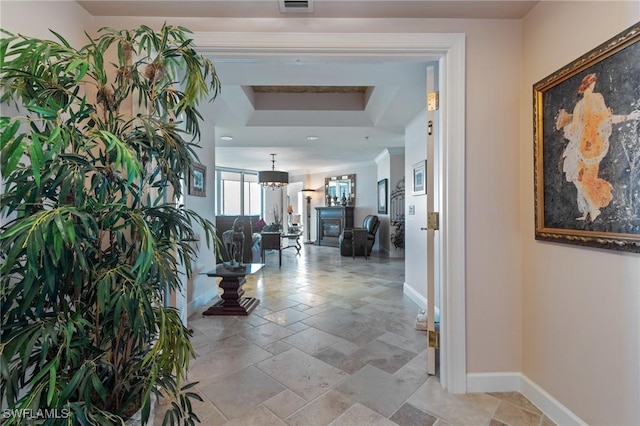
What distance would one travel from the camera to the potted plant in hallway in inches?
35.7

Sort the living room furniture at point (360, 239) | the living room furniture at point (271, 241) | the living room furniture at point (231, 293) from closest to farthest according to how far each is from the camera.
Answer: the living room furniture at point (231, 293), the living room furniture at point (271, 241), the living room furniture at point (360, 239)

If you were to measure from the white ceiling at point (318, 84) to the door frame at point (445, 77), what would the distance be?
0.08 metres

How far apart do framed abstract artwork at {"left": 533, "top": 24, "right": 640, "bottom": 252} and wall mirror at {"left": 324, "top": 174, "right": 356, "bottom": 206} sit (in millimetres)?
7350

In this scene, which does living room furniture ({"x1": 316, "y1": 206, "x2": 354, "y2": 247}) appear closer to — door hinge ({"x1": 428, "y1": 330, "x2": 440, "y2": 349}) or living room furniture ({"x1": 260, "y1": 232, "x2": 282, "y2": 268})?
living room furniture ({"x1": 260, "y1": 232, "x2": 282, "y2": 268})

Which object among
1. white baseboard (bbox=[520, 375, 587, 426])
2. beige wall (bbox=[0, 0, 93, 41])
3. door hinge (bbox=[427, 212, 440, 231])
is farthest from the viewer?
door hinge (bbox=[427, 212, 440, 231])

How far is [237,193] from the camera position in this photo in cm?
1002

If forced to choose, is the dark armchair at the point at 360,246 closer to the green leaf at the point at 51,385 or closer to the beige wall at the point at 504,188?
the beige wall at the point at 504,188

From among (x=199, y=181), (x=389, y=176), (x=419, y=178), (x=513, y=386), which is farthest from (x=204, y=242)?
(x=389, y=176)

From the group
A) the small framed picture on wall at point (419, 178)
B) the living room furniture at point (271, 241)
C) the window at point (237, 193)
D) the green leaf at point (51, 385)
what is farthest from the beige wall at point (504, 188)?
the window at point (237, 193)

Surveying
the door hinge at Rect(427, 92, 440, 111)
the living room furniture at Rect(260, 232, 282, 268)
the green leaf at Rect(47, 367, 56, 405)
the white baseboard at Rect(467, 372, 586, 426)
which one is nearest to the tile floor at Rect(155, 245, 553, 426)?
the white baseboard at Rect(467, 372, 586, 426)

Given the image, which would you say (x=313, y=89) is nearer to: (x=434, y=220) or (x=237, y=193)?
(x=434, y=220)

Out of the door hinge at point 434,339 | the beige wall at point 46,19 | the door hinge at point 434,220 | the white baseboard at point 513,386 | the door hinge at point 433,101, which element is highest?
the beige wall at point 46,19

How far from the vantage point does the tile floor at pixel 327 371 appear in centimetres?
164

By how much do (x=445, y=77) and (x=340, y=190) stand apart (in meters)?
7.61
